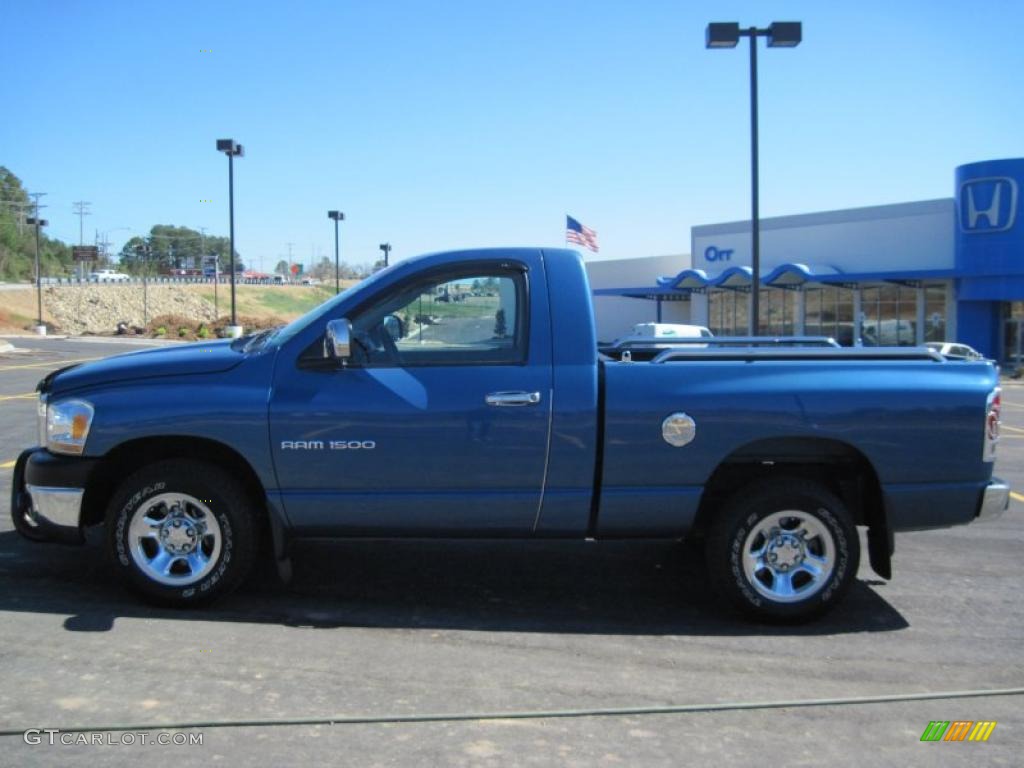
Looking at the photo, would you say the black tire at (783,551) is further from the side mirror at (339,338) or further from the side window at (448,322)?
the side mirror at (339,338)

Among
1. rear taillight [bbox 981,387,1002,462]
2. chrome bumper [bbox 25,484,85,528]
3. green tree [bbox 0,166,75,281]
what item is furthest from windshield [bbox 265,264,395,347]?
green tree [bbox 0,166,75,281]

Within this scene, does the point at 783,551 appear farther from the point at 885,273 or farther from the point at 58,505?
the point at 885,273

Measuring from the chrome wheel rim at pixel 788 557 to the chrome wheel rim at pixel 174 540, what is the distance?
2888 mm

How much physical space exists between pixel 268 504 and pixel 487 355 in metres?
1.41

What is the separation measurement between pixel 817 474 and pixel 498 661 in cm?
213

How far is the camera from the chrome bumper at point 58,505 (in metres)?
4.91

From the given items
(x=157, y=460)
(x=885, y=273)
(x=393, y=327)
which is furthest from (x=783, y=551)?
(x=885, y=273)

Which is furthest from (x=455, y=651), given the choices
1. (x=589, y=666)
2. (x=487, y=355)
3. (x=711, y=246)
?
(x=711, y=246)

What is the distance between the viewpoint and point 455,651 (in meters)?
4.54

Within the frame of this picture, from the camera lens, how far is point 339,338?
4.64 metres

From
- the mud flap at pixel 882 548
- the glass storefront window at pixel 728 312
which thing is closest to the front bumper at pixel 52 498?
the mud flap at pixel 882 548

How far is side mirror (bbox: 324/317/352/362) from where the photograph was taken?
4641 mm

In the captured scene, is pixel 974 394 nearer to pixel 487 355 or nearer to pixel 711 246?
pixel 487 355

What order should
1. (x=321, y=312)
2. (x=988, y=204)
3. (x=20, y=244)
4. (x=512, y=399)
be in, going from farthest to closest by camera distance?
(x=20, y=244) < (x=988, y=204) < (x=321, y=312) < (x=512, y=399)
